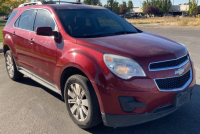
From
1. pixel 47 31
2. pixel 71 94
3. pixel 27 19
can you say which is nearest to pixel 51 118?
pixel 71 94

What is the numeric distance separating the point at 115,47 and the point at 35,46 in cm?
184

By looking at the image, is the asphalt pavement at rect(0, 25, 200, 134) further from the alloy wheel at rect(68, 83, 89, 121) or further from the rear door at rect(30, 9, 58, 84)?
the rear door at rect(30, 9, 58, 84)

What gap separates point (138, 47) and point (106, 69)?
0.63 m

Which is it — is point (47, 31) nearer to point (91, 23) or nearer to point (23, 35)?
point (91, 23)

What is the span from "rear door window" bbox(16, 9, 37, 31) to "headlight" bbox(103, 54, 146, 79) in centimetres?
246

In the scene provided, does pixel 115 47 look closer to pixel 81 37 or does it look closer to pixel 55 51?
pixel 81 37

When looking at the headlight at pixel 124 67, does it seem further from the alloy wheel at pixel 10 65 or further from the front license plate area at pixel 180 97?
the alloy wheel at pixel 10 65

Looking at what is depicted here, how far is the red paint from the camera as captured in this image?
2809 millimetres

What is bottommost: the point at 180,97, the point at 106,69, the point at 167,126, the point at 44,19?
the point at 167,126

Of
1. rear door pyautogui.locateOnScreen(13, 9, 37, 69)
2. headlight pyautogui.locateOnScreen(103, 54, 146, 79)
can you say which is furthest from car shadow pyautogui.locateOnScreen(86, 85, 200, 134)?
rear door pyautogui.locateOnScreen(13, 9, 37, 69)

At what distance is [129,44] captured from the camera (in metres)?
3.30

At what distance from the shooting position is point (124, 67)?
2863mm

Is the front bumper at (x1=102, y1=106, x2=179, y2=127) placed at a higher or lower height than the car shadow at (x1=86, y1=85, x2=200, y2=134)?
higher

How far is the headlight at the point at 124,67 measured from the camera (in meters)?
2.84
